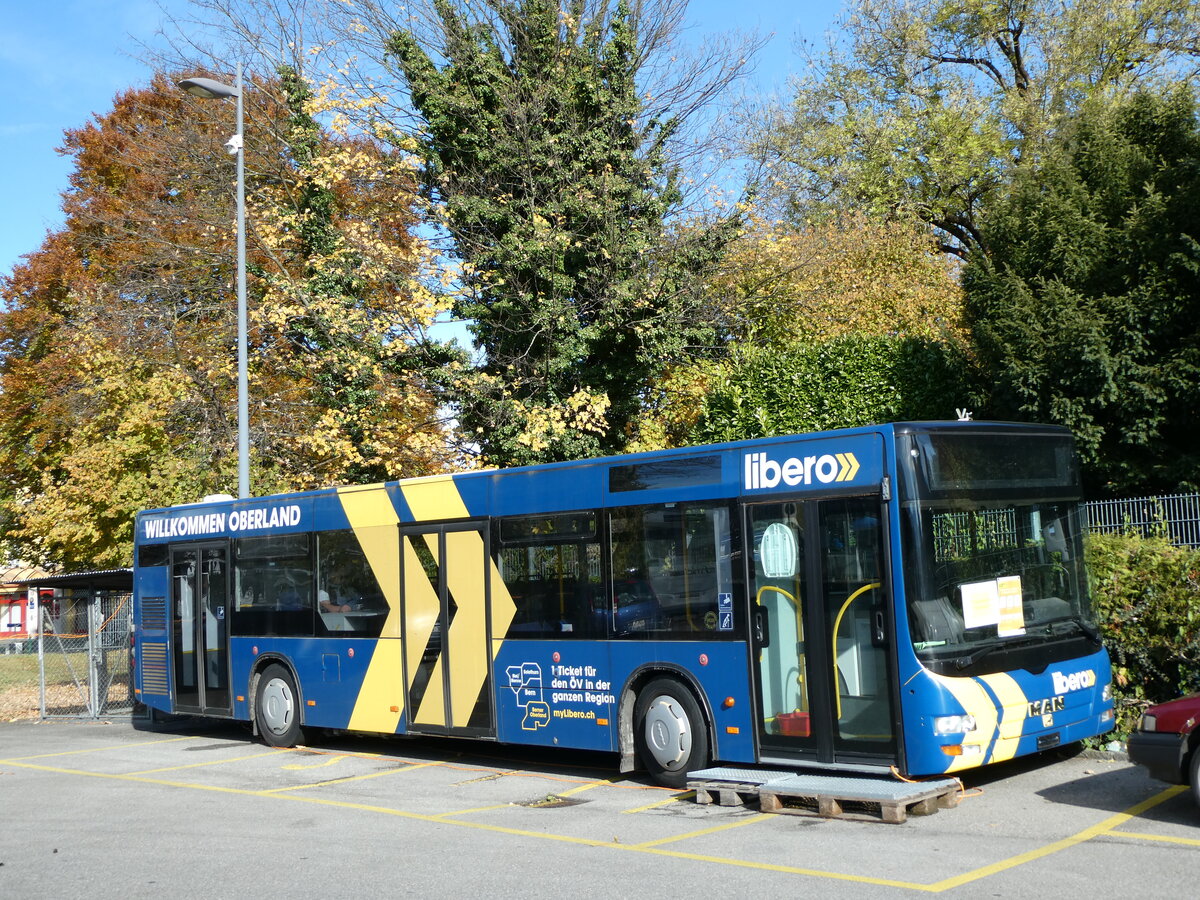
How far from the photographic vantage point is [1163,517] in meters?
12.3

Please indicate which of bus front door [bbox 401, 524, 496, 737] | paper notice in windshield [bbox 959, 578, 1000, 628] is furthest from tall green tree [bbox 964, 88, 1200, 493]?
bus front door [bbox 401, 524, 496, 737]

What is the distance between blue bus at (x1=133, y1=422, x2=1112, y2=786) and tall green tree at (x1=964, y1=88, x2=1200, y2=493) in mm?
4410

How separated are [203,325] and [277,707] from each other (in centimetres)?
1404

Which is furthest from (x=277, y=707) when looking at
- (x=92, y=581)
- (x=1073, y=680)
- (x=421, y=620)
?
(x=1073, y=680)

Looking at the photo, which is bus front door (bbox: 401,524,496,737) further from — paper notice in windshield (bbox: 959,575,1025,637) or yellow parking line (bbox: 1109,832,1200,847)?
yellow parking line (bbox: 1109,832,1200,847)

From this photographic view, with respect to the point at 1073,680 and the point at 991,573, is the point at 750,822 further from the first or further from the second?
the point at 1073,680

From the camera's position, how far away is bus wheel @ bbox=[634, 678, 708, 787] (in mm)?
10609

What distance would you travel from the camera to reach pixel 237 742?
1652 cm

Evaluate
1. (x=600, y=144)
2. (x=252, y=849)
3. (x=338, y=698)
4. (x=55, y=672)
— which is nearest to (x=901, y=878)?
(x=252, y=849)

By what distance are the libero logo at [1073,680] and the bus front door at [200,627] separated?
1110cm

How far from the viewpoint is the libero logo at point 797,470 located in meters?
9.63

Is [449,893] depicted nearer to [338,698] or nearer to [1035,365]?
[338,698]

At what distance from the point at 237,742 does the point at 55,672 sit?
365 inches

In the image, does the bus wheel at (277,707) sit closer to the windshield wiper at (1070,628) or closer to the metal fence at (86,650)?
the metal fence at (86,650)
